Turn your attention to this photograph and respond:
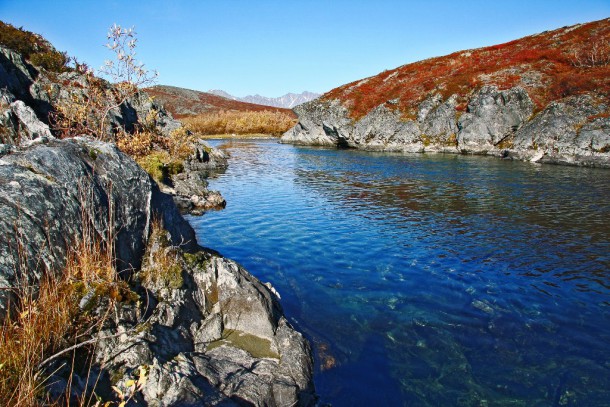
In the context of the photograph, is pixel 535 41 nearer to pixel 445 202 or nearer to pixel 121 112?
pixel 445 202

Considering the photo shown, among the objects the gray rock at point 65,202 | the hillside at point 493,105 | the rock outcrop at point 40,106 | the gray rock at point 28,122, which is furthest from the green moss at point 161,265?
the hillside at point 493,105

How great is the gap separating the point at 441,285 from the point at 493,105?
4599 centimetres

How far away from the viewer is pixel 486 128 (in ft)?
161

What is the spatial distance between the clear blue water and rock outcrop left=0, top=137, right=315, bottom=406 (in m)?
1.42

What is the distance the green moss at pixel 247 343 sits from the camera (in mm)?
7397

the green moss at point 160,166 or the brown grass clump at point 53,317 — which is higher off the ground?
the green moss at point 160,166

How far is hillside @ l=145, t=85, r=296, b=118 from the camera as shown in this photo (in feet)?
439

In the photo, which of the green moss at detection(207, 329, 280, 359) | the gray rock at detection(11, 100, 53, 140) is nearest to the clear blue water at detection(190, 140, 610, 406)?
the green moss at detection(207, 329, 280, 359)

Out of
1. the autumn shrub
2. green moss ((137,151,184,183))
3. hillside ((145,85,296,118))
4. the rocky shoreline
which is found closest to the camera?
green moss ((137,151,184,183))

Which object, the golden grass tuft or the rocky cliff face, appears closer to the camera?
the golden grass tuft

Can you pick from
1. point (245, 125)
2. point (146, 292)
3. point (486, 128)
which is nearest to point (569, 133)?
point (486, 128)

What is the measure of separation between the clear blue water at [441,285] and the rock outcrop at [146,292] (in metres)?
1.42

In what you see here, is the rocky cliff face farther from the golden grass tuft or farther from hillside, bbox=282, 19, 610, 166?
hillside, bbox=282, 19, 610, 166

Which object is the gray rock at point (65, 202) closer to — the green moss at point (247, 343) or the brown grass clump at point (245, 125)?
the green moss at point (247, 343)
